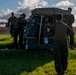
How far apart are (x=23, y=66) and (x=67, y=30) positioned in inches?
103

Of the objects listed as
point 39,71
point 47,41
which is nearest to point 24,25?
point 47,41

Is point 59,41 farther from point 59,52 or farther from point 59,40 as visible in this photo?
point 59,52

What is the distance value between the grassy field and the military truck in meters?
0.41

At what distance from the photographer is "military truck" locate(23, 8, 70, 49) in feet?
55.7

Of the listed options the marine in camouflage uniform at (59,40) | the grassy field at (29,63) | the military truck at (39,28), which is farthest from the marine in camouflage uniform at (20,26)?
the marine in camouflage uniform at (59,40)

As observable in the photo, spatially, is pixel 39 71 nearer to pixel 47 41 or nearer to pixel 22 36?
pixel 47 41

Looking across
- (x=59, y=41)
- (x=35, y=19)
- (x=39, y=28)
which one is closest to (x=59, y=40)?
(x=59, y=41)

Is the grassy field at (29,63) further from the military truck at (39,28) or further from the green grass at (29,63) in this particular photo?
the military truck at (39,28)

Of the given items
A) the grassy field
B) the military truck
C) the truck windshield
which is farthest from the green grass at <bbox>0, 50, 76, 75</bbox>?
the truck windshield

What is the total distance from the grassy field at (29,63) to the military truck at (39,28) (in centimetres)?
41

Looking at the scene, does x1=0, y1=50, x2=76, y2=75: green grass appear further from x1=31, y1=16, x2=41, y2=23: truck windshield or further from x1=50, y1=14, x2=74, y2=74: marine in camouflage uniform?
x1=31, y1=16, x2=41, y2=23: truck windshield

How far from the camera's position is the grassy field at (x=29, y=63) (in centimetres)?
1300

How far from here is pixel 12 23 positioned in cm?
2423

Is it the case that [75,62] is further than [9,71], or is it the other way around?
[75,62]
